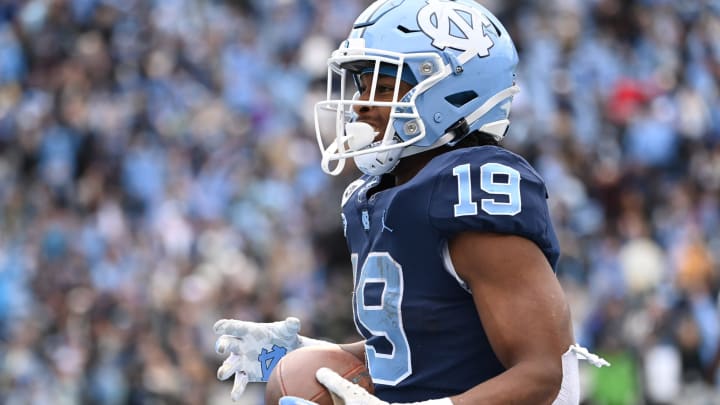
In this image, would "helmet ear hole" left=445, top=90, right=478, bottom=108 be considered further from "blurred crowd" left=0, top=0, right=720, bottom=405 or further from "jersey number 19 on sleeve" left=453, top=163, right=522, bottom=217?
"blurred crowd" left=0, top=0, right=720, bottom=405

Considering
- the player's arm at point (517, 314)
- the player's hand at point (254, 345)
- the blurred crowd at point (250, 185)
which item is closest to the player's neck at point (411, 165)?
the player's arm at point (517, 314)

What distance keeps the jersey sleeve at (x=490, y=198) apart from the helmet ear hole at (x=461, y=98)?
0.20 metres

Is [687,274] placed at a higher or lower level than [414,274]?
lower

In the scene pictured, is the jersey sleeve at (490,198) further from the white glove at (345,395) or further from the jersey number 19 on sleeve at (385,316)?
the white glove at (345,395)

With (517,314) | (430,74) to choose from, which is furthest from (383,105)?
(517,314)

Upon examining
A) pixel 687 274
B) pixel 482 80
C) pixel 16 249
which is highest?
pixel 482 80

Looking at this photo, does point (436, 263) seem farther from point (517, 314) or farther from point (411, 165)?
point (411, 165)

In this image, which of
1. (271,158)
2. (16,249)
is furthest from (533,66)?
(16,249)

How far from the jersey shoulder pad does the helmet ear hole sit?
0.20 meters

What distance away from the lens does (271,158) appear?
426 inches

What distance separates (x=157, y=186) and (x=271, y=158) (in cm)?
95

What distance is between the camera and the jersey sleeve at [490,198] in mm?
2693

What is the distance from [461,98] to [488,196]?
362mm

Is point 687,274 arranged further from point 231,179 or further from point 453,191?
point 453,191
